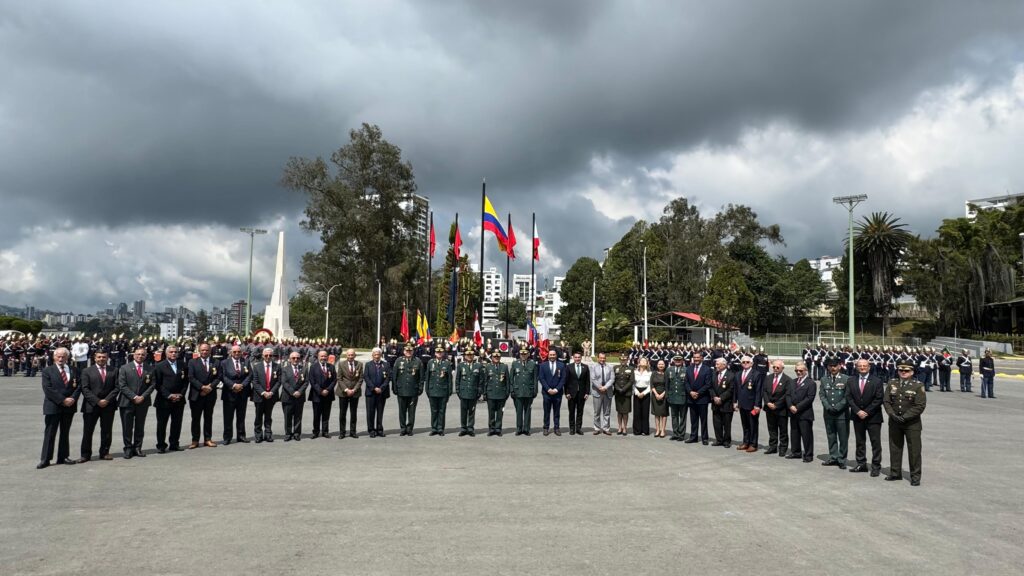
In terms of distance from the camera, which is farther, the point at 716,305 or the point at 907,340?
the point at 907,340

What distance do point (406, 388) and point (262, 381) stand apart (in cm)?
274

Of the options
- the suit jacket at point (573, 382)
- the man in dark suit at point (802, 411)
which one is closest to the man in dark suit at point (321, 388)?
the suit jacket at point (573, 382)

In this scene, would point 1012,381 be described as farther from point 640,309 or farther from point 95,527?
point 95,527

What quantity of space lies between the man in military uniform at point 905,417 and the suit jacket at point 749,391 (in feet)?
8.00

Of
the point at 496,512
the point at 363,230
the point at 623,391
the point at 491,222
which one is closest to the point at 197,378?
the point at 496,512

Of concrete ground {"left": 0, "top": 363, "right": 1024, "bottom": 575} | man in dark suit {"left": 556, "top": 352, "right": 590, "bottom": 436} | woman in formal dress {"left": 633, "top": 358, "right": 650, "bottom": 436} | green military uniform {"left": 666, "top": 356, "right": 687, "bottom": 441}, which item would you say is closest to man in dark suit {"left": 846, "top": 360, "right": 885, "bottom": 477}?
concrete ground {"left": 0, "top": 363, "right": 1024, "bottom": 575}

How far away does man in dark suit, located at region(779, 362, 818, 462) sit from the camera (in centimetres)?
1042

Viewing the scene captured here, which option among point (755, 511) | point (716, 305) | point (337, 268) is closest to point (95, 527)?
point (755, 511)

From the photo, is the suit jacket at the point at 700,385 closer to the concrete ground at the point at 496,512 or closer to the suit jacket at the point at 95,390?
the concrete ground at the point at 496,512

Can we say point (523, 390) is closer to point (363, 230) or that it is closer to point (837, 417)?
point (837, 417)

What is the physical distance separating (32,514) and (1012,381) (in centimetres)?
3924

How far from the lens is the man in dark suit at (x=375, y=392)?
12453mm

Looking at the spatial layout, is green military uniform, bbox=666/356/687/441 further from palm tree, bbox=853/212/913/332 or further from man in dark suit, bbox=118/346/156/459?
palm tree, bbox=853/212/913/332

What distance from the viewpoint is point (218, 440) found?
39.7 feet
